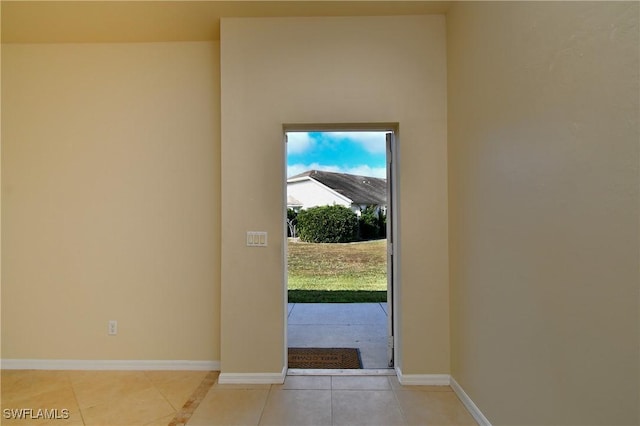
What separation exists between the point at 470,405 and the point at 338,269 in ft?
13.4

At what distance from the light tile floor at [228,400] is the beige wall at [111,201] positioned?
25cm

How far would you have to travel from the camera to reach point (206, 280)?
2.55 metres

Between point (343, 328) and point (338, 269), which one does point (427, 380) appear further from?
point (338, 269)

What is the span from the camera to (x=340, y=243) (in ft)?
20.3

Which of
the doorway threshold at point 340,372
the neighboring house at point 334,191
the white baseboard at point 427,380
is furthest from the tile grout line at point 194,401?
the neighboring house at point 334,191

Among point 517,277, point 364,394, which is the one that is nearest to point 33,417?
point 364,394

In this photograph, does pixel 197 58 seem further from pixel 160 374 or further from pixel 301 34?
pixel 160 374

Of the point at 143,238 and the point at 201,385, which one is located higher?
the point at 143,238

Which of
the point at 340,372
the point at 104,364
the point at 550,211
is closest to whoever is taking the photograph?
the point at 550,211

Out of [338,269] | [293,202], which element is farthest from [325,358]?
[293,202]

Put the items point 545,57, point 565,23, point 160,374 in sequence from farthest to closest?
point 160,374, point 545,57, point 565,23

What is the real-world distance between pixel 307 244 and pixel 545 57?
17.4 feet

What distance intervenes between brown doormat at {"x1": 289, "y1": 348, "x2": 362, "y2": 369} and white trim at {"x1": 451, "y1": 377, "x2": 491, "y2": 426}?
0.77m

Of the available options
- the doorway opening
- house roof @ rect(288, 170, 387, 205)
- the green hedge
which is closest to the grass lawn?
the doorway opening
